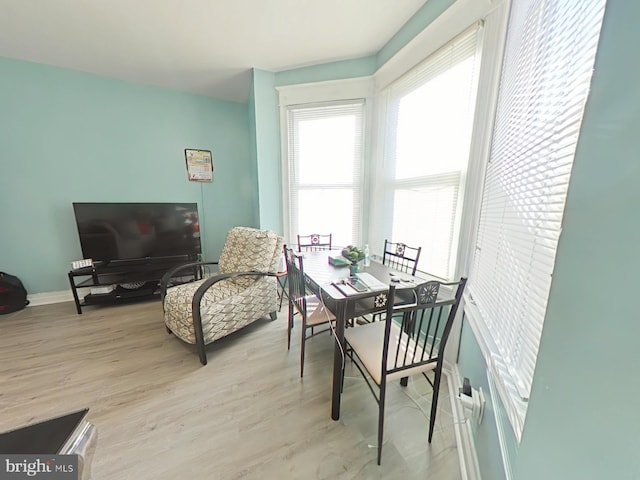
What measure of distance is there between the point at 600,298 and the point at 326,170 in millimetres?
2609

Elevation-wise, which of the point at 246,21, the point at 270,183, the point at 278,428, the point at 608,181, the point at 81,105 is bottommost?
the point at 278,428

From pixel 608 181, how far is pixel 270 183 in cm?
275

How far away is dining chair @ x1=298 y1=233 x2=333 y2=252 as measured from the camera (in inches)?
108

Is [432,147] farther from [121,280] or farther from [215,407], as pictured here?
[121,280]

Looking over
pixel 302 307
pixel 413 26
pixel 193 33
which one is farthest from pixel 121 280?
pixel 413 26

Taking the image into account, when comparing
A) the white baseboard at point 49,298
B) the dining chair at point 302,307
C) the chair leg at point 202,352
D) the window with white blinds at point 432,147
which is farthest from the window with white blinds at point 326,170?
the white baseboard at point 49,298

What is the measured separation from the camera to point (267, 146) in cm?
272

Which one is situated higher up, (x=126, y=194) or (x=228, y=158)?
(x=228, y=158)

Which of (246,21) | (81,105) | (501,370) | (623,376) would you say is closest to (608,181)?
(623,376)

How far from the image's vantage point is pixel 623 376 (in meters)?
0.33

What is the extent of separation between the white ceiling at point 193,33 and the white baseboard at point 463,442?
9.60 feet

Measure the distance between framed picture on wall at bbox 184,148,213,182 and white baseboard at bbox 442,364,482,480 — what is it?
3.63m

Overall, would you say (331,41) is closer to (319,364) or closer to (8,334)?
(319,364)

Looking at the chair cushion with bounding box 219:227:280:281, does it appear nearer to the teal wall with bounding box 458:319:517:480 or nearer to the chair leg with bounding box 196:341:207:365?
the chair leg with bounding box 196:341:207:365
